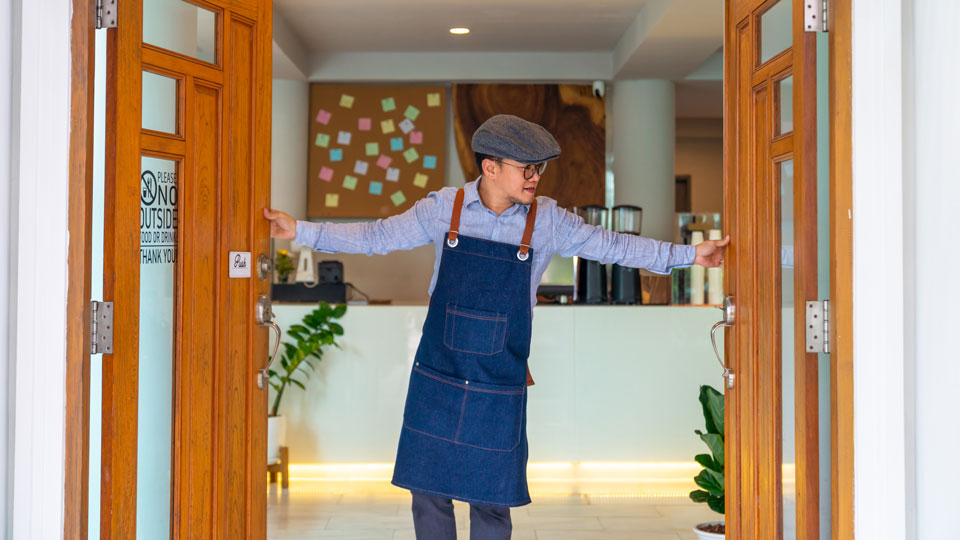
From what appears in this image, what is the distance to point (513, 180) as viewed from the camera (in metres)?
2.34

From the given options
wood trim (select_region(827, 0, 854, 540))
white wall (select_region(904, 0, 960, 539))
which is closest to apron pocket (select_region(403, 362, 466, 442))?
wood trim (select_region(827, 0, 854, 540))

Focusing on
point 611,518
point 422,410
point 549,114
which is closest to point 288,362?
point 611,518

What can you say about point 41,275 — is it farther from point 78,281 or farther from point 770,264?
point 770,264

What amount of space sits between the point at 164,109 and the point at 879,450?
5.62 feet

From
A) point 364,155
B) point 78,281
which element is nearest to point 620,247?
point 78,281

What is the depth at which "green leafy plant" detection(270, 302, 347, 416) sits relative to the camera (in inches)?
166

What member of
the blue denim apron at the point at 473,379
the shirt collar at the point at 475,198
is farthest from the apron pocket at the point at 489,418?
the shirt collar at the point at 475,198

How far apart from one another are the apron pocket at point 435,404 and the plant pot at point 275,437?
6.70ft

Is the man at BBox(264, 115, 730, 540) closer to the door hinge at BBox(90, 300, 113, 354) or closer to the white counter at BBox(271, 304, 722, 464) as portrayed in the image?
the door hinge at BBox(90, 300, 113, 354)

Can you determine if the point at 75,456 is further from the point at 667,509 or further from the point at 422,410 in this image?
the point at 667,509

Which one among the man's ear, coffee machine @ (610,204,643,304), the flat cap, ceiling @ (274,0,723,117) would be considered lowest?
coffee machine @ (610,204,643,304)

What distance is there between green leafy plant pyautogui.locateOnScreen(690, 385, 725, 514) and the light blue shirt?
76 cm

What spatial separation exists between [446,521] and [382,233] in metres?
0.83

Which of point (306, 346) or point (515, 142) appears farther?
point (306, 346)
